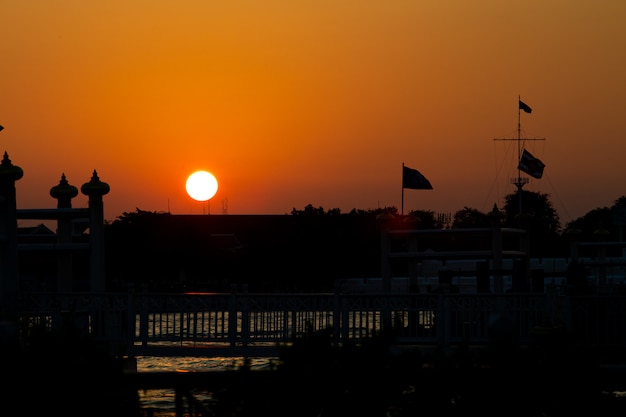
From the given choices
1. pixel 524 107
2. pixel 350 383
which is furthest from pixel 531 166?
pixel 350 383

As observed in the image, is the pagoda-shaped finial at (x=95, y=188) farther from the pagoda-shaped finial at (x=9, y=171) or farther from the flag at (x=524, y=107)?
the flag at (x=524, y=107)

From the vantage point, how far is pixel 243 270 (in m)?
96.8

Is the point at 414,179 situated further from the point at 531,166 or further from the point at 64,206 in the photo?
the point at 531,166

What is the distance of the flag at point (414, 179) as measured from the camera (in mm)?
38438

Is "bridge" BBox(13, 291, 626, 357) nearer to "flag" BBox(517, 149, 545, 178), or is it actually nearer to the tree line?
"flag" BBox(517, 149, 545, 178)

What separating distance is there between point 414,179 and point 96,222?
15.7 m

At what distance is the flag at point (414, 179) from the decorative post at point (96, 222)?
1514cm

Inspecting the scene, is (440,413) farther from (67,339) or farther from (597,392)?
(67,339)

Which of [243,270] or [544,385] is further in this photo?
[243,270]

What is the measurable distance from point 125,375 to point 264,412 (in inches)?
84.1

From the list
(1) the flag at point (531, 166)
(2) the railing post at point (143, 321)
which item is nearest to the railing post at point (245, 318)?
(2) the railing post at point (143, 321)

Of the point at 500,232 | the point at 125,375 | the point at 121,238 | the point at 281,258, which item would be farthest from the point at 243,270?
the point at 125,375

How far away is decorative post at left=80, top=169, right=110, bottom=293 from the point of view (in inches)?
989

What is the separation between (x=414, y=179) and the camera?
38.5 meters
